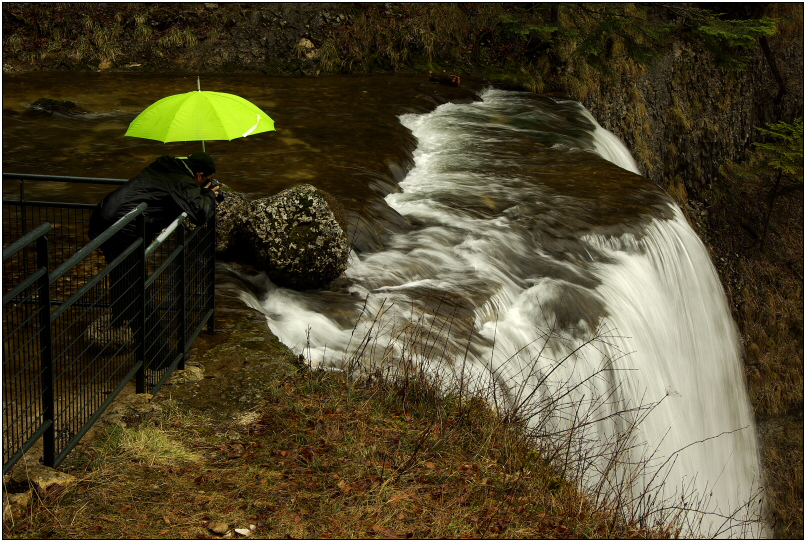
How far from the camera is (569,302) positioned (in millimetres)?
9938

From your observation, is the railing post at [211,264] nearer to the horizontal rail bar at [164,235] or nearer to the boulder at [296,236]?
the horizontal rail bar at [164,235]

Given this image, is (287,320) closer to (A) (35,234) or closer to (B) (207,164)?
(B) (207,164)

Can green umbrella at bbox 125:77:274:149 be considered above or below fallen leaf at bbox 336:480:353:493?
above

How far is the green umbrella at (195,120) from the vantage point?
7175 mm

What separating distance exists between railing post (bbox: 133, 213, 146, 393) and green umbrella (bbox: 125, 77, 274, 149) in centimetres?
164

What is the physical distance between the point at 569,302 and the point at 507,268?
1.02 meters

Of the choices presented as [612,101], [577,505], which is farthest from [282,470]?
[612,101]

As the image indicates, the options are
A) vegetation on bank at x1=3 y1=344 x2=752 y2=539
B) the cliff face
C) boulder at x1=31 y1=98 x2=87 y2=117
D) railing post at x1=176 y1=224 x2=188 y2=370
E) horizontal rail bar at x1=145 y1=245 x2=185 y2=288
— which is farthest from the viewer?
the cliff face

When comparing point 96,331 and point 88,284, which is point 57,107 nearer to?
point 96,331

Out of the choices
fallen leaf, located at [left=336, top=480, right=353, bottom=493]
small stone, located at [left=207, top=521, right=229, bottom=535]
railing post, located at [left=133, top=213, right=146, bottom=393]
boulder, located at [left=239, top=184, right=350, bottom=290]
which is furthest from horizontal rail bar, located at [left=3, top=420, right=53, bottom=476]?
boulder, located at [left=239, top=184, right=350, bottom=290]

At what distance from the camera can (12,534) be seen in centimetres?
427

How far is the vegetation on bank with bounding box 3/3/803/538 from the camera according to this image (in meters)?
18.9

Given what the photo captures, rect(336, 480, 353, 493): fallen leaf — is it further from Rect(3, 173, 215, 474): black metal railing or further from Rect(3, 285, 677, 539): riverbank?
Rect(3, 173, 215, 474): black metal railing

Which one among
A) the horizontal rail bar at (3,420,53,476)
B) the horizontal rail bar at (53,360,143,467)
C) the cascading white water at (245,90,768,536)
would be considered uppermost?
the horizontal rail bar at (3,420,53,476)
